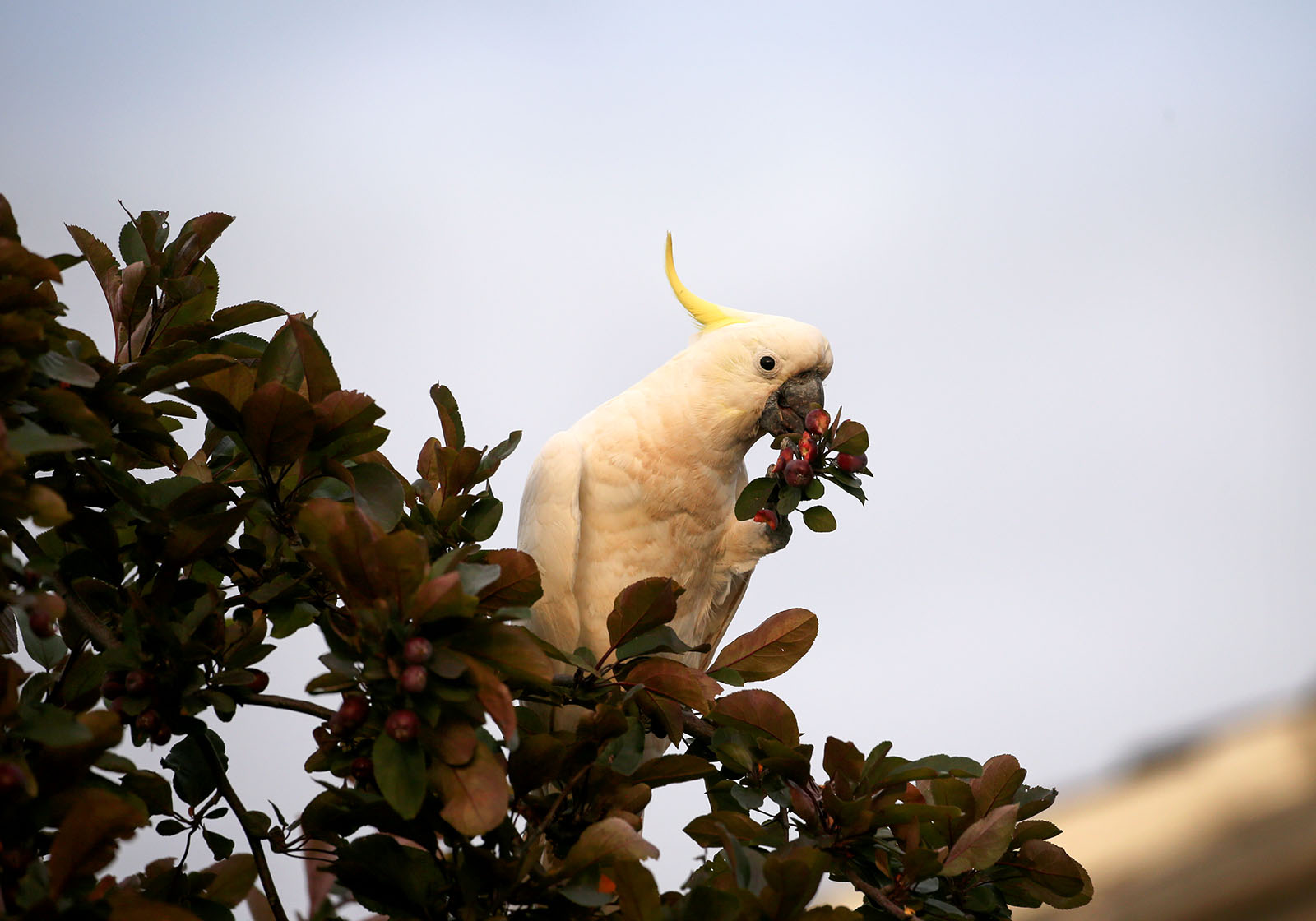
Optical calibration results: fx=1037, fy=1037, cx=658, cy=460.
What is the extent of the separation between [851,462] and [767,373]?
61 cm

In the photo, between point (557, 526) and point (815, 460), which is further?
point (557, 526)

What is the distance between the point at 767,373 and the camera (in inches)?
73.6

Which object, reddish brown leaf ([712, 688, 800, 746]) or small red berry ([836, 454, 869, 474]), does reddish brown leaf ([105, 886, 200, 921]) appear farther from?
small red berry ([836, 454, 869, 474])

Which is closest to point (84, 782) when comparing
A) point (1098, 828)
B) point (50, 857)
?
point (50, 857)

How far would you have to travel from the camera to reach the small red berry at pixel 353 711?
850mm

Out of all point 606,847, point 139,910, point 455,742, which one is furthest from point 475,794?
point 139,910

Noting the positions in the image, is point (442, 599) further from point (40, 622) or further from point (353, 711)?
point (40, 622)

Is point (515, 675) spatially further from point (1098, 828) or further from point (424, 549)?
→ point (1098, 828)

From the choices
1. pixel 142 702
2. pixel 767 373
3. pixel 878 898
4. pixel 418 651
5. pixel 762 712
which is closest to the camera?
pixel 418 651

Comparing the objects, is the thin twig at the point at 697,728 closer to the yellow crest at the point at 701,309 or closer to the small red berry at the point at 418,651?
the small red berry at the point at 418,651

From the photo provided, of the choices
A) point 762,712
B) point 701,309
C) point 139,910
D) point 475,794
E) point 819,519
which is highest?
point 701,309

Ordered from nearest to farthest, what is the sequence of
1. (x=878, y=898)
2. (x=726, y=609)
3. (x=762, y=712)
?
1. (x=878, y=898)
2. (x=762, y=712)
3. (x=726, y=609)

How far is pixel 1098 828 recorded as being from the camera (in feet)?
8.25

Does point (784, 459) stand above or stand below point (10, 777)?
above
